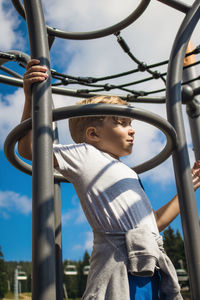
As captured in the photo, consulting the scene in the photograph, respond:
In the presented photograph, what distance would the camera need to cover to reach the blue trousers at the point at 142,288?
771mm

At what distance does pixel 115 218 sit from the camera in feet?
2.79

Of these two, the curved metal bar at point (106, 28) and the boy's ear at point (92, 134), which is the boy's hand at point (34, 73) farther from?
the curved metal bar at point (106, 28)

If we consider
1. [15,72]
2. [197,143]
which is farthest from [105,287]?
[15,72]

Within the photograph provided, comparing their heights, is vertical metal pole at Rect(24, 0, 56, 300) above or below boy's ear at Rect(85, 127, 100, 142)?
below

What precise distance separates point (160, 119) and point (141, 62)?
1092 mm

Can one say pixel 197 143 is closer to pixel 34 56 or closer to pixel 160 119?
pixel 160 119

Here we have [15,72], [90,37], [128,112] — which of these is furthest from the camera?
[15,72]

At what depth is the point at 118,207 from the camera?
869 millimetres

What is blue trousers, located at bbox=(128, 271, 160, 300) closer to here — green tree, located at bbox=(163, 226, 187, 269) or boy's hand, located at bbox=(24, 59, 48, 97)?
boy's hand, located at bbox=(24, 59, 48, 97)

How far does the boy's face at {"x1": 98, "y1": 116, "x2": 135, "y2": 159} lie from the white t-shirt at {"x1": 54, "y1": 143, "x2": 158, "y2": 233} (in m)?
0.10

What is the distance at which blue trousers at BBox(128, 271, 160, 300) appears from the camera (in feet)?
2.53

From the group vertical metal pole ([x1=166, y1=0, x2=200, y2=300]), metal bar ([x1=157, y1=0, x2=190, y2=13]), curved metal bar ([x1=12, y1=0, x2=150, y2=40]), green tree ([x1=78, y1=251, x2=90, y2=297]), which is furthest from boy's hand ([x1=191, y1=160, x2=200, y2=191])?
green tree ([x1=78, y1=251, x2=90, y2=297])

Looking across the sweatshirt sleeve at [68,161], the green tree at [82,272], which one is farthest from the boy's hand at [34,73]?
the green tree at [82,272]

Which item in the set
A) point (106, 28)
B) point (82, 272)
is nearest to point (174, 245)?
point (82, 272)
